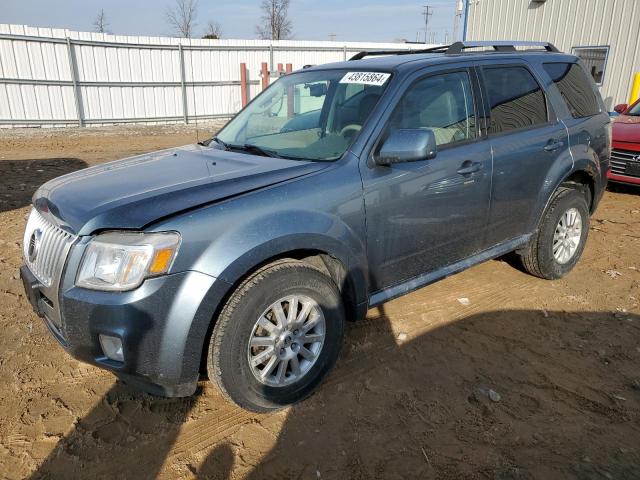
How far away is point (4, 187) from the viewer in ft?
26.1

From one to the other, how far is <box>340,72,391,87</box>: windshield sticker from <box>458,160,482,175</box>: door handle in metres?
0.78

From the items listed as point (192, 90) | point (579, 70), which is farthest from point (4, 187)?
point (192, 90)

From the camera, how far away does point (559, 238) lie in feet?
14.3

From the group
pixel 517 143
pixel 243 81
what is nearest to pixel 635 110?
pixel 517 143

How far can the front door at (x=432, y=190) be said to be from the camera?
2973 mm

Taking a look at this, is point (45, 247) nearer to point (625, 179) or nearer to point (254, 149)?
point (254, 149)

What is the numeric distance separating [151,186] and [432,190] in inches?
67.6

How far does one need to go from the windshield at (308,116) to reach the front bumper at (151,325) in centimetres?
118

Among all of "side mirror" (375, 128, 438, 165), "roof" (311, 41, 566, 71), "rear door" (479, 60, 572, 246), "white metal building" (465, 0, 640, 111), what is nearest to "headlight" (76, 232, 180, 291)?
"side mirror" (375, 128, 438, 165)

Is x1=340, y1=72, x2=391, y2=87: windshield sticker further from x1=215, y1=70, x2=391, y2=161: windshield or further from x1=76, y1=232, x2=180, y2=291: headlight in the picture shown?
x1=76, y1=232, x2=180, y2=291: headlight

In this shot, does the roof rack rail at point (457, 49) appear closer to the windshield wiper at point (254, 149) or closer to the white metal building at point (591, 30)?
the windshield wiper at point (254, 149)

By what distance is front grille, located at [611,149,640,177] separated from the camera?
703 cm

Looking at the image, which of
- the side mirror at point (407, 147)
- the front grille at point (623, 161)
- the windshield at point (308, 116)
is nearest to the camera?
the side mirror at point (407, 147)

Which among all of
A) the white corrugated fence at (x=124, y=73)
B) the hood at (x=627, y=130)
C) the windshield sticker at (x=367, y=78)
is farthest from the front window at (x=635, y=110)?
the white corrugated fence at (x=124, y=73)
